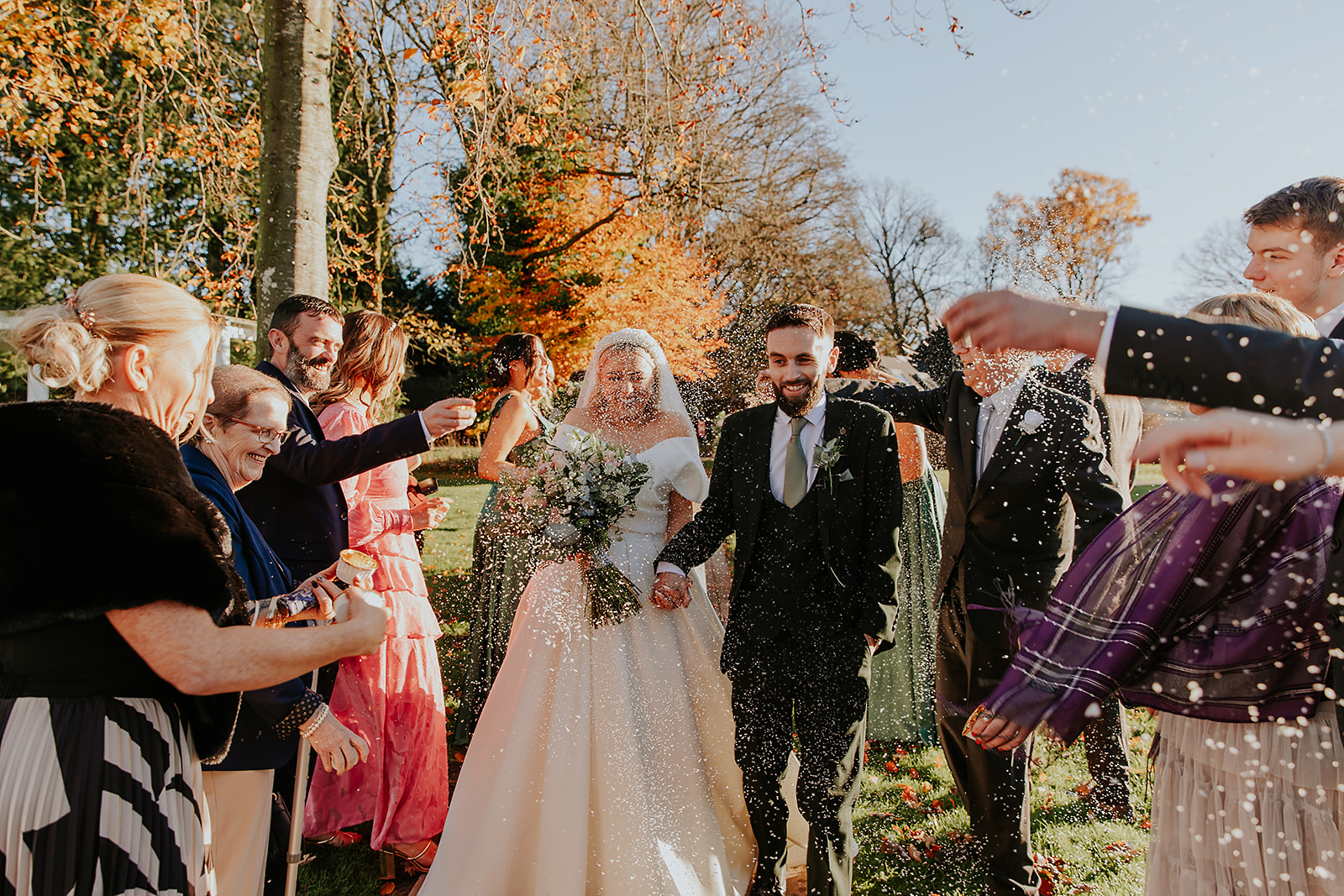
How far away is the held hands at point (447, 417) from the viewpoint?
3.03 meters

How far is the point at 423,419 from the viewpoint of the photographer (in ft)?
9.95

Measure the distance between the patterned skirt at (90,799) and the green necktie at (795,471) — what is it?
2.18 m

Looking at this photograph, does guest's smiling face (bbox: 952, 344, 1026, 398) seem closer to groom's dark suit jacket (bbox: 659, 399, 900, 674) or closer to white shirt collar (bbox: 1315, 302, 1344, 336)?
groom's dark suit jacket (bbox: 659, 399, 900, 674)

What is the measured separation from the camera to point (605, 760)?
313cm

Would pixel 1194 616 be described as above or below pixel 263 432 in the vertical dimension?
below

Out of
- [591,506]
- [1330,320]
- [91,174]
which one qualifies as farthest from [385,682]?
[91,174]

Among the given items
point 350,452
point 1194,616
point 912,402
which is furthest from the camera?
point 912,402

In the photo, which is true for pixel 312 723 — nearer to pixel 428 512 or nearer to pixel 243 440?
pixel 243 440

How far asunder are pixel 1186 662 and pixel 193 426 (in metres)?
2.54

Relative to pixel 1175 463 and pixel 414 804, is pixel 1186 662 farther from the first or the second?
pixel 414 804

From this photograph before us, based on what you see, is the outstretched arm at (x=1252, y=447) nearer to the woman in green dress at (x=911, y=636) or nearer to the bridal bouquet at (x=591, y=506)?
the bridal bouquet at (x=591, y=506)

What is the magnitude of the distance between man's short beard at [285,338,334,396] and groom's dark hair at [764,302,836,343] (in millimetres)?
2110

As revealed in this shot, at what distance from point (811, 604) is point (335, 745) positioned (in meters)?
1.75

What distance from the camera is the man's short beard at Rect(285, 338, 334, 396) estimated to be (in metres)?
3.64
